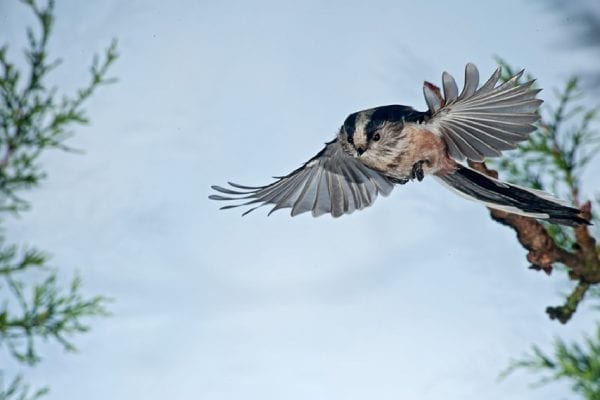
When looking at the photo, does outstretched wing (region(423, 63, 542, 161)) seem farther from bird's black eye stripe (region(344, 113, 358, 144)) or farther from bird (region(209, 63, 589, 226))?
bird's black eye stripe (region(344, 113, 358, 144))

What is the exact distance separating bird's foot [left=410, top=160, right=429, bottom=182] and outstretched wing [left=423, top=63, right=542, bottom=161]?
0.11m

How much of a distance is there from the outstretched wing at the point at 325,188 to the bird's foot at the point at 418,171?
0.70 feet

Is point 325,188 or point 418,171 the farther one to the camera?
point 325,188

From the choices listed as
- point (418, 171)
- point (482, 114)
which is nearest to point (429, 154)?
point (418, 171)

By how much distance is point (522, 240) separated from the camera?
2299 millimetres

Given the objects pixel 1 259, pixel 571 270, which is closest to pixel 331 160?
pixel 571 270

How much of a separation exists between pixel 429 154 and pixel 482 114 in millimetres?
238

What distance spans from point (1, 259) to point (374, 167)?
58.1 inches

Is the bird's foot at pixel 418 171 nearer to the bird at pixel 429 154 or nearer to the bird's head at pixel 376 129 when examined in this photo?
the bird at pixel 429 154

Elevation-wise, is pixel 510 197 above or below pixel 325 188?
below

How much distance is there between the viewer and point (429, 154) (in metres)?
2.22

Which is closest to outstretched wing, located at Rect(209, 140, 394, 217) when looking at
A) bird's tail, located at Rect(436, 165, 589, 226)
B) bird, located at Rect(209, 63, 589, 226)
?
bird, located at Rect(209, 63, 589, 226)

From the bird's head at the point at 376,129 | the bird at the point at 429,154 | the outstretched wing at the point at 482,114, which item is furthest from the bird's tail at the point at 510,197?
the bird's head at the point at 376,129

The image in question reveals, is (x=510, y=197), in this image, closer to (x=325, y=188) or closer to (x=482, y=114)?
(x=482, y=114)
